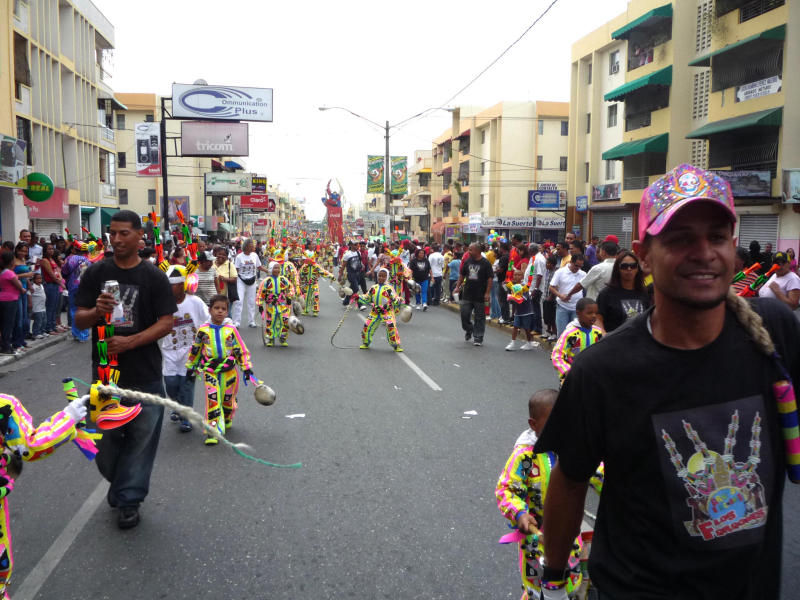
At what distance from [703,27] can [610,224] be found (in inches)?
396

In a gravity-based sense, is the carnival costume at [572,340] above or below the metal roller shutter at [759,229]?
below

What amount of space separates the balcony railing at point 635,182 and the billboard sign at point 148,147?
20.0 m

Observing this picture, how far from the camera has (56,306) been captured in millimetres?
14336

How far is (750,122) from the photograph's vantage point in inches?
828

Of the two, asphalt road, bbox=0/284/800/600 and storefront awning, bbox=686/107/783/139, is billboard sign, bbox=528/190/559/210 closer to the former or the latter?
storefront awning, bbox=686/107/783/139

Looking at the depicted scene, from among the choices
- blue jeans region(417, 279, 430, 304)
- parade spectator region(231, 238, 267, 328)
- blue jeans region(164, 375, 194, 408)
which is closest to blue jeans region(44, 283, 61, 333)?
parade spectator region(231, 238, 267, 328)

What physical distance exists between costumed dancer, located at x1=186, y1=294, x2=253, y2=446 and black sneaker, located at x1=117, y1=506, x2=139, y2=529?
6.58 feet

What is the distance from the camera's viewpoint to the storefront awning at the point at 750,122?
20.9 metres

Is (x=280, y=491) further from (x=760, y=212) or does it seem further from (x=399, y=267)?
(x=760, y=212)

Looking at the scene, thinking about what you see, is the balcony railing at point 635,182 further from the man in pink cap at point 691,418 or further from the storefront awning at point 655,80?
the man in pink cap at point 691,418

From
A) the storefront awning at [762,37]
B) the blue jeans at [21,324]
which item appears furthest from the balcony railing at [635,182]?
the blue jeans at [21,324]

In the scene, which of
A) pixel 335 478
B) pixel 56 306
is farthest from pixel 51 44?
pixel 335 478

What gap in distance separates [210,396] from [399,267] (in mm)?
9691

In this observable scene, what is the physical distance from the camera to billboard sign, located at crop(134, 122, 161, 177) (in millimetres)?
28516
